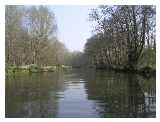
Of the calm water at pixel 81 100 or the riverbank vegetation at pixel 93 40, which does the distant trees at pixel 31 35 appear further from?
the calm water at pixel 81 100

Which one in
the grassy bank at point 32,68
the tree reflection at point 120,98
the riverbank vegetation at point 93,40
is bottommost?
the tree reflection at point 120,98

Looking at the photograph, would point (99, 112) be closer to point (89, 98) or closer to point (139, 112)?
point (139, 112)

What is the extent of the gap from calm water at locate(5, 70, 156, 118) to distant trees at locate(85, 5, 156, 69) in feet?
2.86

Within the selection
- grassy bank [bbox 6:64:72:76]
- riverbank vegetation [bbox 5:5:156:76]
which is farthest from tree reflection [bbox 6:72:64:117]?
riverbank vegetation [bbox 5:5:156:76]

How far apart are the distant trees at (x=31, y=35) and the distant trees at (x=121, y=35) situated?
35.5 inches

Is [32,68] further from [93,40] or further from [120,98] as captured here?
[120,98]

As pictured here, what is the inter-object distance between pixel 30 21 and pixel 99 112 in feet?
10.9

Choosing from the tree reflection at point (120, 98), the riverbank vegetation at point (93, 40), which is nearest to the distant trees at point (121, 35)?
the riverbank vegetation at point (93, 40)

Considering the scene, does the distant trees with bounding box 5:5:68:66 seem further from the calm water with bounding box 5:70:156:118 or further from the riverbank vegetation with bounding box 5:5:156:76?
the calm water with bounding box 5:70:156:118

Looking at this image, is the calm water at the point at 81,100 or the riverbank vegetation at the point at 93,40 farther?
the riverbank vegetation at the point at 93,40

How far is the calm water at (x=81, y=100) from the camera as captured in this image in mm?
7547

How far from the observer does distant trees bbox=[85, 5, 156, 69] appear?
9.16 m

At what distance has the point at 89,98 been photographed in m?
8.78
